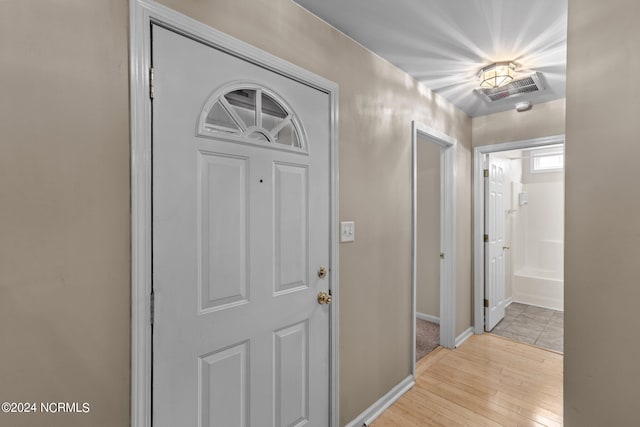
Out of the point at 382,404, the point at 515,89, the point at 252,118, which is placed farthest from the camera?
the point at 515,89

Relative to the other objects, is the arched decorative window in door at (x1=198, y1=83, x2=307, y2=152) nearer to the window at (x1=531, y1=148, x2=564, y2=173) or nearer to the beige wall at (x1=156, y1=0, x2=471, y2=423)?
the beige wall at (x1=156, y1=0, x2=471, y2=423)

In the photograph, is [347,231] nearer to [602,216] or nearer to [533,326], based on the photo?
[602,216]

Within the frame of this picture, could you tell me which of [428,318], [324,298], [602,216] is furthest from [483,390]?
[602,216]

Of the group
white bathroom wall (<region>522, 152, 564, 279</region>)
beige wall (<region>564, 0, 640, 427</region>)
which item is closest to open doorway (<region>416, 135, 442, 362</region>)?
white bathroom wall (<region>522, 152, 564, 279</region>)

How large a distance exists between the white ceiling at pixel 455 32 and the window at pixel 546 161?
253cm

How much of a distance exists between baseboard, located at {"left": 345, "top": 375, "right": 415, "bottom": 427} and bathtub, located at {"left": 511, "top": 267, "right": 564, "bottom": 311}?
3.10 m

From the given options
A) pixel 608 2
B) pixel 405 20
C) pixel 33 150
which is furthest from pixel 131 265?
pixel 405 20

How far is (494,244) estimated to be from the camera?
3.42 metres

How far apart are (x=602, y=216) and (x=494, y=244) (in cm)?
298

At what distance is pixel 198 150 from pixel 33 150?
462 mm

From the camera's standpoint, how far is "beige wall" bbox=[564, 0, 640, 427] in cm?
70

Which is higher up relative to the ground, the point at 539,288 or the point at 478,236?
the point at 478,236

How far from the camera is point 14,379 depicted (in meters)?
0.78

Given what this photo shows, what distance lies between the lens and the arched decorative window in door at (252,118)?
1.18 metres
